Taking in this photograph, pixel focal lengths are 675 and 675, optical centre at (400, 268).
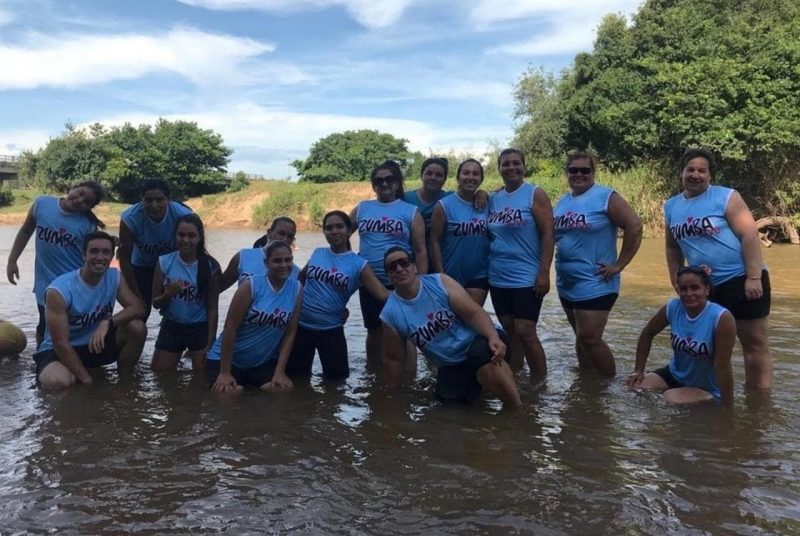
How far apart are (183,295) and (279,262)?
128 centimetres

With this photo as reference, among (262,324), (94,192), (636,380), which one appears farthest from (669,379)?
A: (94,192)

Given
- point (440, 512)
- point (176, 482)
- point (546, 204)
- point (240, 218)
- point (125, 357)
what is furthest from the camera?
point (240, 218)

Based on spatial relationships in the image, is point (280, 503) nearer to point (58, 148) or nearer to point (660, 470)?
point (660, 470)

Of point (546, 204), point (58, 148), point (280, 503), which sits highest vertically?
point (58, 148)

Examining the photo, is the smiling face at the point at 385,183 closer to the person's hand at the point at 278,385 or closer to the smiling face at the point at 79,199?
the person's hand at the point at 278,385

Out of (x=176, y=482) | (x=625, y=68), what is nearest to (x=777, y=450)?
(x=176, y=482)

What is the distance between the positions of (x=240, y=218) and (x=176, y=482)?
47.3 meters

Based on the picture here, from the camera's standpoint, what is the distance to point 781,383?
17.8 feet

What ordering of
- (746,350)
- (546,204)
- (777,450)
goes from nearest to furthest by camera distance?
(777,450) < (746,350) < (546,204)

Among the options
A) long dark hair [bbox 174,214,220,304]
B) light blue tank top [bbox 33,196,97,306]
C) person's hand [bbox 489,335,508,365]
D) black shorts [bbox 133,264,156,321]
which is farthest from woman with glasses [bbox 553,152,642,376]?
light blue tank top [bbox 33,196,97,306]

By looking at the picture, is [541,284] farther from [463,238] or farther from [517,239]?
[463,238]

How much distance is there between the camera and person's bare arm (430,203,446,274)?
5832 millimetres

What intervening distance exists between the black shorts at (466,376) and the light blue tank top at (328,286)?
3.92ft

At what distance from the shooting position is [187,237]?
563cm
